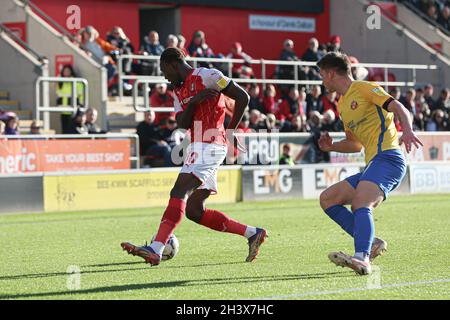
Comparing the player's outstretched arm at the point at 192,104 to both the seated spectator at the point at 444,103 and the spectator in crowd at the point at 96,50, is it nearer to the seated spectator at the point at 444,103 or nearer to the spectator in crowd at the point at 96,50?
the spectator in crowd at the point at 96,50

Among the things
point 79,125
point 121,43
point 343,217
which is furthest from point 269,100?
point 343,217

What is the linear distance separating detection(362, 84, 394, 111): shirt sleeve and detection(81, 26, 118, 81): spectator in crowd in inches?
653

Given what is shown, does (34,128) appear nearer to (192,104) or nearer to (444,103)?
(192,104)

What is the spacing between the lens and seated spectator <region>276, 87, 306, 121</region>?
27328 millimetres

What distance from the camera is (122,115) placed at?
25984 mm

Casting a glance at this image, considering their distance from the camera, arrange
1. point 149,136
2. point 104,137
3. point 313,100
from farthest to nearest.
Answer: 1. point 313,100
2. point 149,136
3. point 104,137

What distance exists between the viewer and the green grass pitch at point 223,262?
8.60 metres

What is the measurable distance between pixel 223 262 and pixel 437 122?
64.1 feet

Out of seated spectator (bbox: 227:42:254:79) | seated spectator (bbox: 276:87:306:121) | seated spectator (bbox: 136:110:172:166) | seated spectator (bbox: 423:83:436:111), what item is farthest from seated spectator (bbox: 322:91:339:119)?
seated spectator (bbox: 136:110:172:166)

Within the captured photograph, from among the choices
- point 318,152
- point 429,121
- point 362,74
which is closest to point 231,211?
point 318,152

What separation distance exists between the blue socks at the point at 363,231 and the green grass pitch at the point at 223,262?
275mm

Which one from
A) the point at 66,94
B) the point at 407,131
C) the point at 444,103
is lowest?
the point at 407,131

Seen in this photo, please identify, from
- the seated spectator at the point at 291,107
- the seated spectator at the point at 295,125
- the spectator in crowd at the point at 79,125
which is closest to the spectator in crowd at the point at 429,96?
the seated spectator at the point at 291,107
